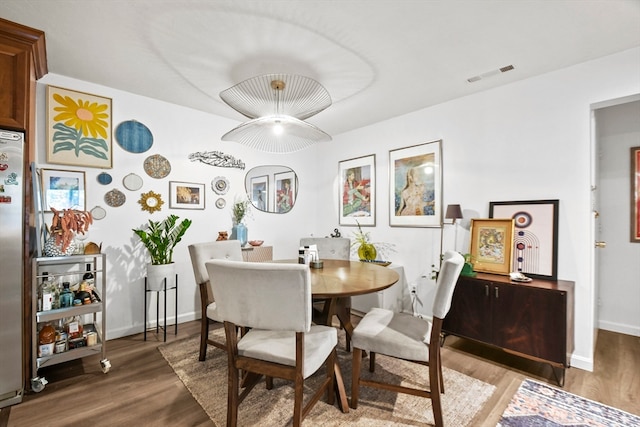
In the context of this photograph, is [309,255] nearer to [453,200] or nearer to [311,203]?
[453,200]

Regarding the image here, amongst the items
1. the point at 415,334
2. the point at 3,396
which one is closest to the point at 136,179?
the point at 3,396

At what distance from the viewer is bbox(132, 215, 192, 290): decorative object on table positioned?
9.58ft

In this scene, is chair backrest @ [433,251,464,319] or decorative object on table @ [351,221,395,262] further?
decorative object on table @ [351,221,395,262]

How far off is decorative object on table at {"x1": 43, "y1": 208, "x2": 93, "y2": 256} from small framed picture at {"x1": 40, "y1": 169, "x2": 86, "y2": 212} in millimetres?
480

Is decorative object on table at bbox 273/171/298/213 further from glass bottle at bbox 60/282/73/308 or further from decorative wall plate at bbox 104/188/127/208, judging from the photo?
glass bottle at bbox 60/282/73/308

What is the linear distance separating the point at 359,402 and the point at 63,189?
3.20 metres

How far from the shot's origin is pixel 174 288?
3.24m

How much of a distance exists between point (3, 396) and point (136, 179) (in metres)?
2.02

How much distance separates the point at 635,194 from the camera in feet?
9.98

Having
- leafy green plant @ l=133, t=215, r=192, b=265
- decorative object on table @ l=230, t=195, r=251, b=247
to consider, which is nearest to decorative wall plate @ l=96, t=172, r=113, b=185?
leafy green plant @ l=133, t=215, r=192, b=265

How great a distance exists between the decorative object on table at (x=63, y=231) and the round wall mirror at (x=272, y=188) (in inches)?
78.6

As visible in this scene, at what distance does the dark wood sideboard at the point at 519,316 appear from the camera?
216cm

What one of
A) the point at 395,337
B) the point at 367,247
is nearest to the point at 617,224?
the point at 367,247

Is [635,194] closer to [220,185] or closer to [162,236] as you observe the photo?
[220,185]
